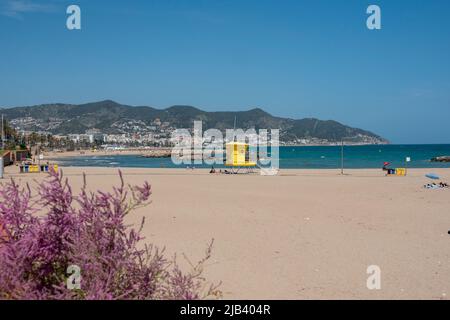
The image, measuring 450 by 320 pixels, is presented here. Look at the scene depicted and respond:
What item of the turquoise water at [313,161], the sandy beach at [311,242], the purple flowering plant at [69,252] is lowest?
the turquoise water at [313,161]

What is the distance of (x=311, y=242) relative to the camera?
8617 millimetres

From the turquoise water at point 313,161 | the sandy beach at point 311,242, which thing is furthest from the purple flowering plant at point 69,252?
the turquoise water at point 313,161

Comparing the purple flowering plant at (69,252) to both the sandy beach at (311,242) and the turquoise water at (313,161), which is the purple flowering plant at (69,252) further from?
the turquoise water at (313,161)

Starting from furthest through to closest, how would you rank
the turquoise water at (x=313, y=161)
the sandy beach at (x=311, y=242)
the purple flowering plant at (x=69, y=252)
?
the turquoise water at (x=313, y=161) < the sandy beach at (x=311, y=242) < the purple flowering plant at (x=69, y=252)

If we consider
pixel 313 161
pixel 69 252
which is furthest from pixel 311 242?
pixel 313 161

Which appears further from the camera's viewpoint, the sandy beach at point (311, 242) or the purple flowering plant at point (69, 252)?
the sandy beach at point (311, 242)

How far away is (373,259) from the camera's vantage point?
7348mm

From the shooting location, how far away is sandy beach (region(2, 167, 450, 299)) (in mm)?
5914

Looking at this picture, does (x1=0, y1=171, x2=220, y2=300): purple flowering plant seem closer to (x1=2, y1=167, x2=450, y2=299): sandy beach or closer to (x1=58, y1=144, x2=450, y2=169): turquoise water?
(x1=2, y1=167, x2=450, y2=299): sandy beach

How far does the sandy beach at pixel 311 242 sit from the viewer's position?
19.4 feet

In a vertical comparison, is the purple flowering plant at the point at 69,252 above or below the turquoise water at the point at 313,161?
above

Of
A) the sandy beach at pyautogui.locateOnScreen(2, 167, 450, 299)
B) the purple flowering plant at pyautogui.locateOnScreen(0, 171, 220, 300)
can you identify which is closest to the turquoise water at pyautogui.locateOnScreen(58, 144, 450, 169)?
the sandy beach at pyautogui.locateOnScreen(2, 167, 450, 299)

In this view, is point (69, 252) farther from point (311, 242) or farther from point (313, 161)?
point (313, 161)
